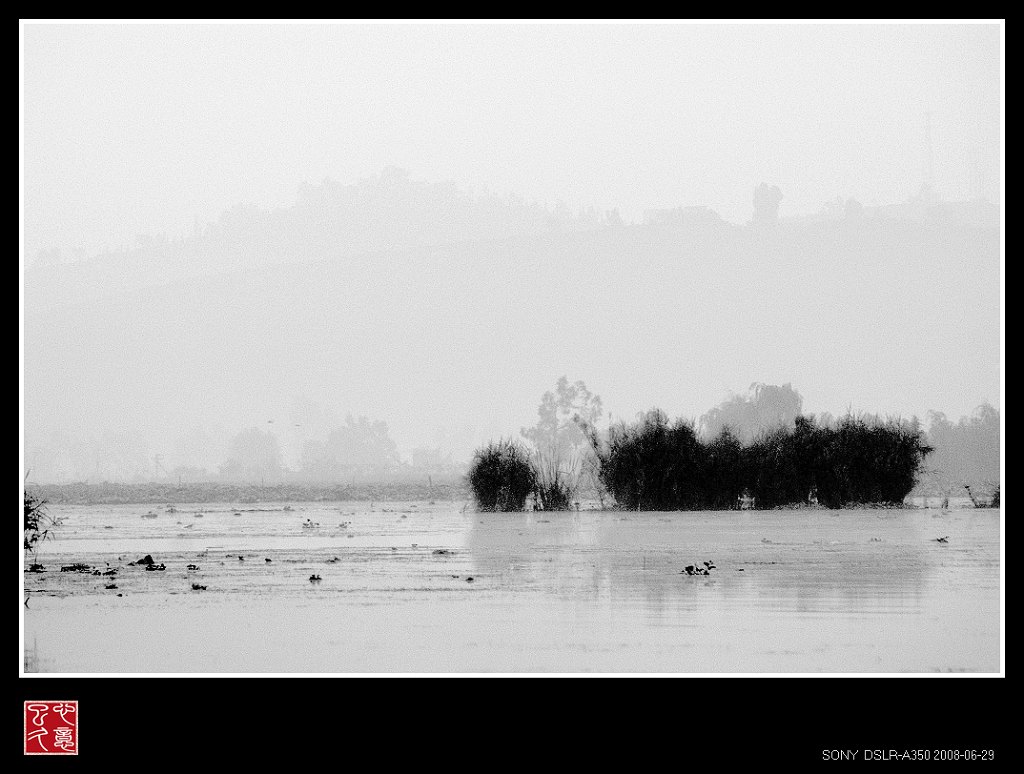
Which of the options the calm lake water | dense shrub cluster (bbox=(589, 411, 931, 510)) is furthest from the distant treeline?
the calm lake water

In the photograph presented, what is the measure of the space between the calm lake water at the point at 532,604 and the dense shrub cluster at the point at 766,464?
6.38m

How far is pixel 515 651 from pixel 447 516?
21.9 meters

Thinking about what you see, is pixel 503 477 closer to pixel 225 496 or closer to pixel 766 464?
pixel 766 464
